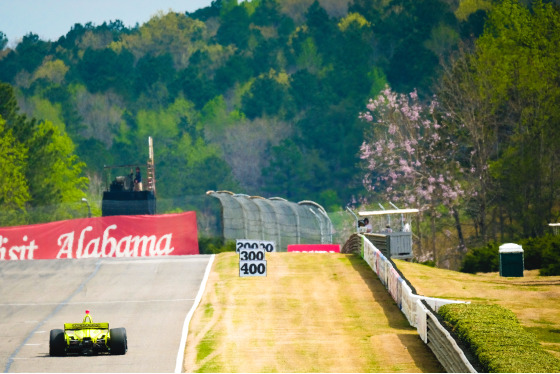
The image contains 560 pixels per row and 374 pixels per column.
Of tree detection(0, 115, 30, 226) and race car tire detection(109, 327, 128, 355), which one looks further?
tree detection(0, 115, 30, 226)

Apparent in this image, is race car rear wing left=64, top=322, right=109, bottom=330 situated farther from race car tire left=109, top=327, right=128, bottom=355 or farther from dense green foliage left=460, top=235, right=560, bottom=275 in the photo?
dense green foliage left=460, top=235, right=560, bottom=275

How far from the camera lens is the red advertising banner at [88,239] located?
5844cm

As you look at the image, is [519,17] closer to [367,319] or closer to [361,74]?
[367,319]

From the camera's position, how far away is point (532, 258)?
46562 mm

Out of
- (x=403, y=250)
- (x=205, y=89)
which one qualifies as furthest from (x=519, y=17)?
(x=205, y=89)

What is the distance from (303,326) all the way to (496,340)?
9554mm

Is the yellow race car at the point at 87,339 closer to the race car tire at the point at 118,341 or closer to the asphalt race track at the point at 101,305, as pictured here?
the race car tire at the point at 118,341

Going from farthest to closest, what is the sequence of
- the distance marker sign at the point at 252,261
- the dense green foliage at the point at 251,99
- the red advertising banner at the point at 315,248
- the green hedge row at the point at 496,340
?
1. the dense green foliage at the point at 251,99
2. the red advertising banner at the point at 315,248
3. the distance marker sign at the point at 252,261
4. the green hedge row at the point at 496,340

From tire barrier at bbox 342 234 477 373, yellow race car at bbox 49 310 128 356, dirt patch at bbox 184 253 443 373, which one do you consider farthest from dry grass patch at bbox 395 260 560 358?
yellow race car at bbox 49 310 128 356

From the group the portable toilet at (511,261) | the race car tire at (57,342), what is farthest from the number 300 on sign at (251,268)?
the race car tire at (57,342)

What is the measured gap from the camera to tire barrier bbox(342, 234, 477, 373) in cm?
2338

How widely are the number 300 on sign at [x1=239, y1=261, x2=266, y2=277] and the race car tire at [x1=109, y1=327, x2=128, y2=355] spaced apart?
14.1 m

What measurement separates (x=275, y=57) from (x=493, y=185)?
116 meters

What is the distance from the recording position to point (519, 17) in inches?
3120
